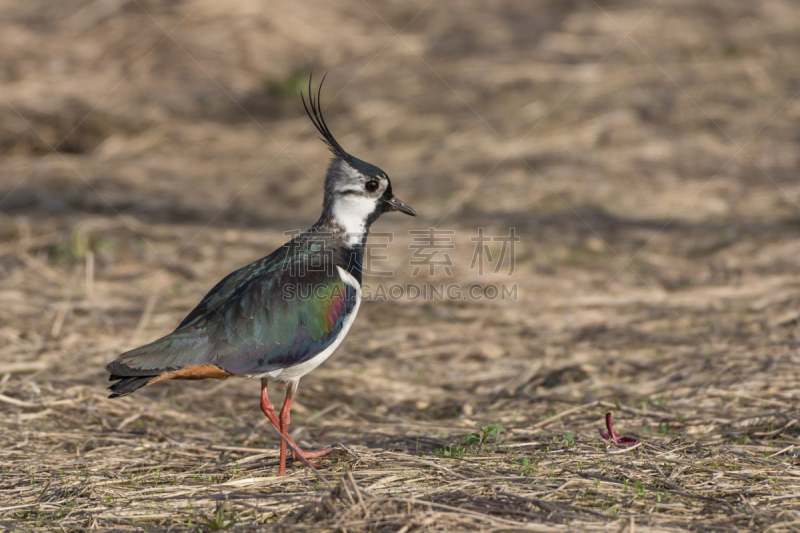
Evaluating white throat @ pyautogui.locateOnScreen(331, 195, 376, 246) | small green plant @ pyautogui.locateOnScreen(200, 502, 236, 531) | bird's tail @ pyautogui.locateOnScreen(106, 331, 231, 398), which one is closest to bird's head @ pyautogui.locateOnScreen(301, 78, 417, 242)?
white throat @ pyautogui.locateOnScreen(331, 195, 376, 246)

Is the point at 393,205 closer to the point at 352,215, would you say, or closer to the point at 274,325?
the point at 352,215

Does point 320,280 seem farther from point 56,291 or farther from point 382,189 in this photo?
point 56,291

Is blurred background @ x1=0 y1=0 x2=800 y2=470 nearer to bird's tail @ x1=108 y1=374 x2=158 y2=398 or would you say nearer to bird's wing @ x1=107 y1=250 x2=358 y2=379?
bird's wing @ x1=107 y1=250 x2=358 y2=379

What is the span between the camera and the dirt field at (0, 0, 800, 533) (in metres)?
3.84

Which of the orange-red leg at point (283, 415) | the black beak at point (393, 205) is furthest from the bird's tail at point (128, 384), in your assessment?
the black beak at point (393, 205)

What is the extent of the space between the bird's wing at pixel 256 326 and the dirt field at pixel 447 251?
0.64 metres

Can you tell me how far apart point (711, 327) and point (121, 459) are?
4951 mm

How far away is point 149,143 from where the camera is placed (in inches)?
443

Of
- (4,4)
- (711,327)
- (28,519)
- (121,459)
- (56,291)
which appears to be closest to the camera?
(28,519)

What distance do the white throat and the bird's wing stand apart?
1.43 ft

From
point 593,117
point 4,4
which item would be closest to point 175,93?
point 4,4

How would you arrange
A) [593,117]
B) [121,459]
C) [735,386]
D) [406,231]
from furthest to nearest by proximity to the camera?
[593,117]
[406,231]
[735,386]
[121,459]

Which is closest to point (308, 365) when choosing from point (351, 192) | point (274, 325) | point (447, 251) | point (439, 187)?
point (274, 325)

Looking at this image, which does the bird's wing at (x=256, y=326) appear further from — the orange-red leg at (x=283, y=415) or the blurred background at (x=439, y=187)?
the blurred background at (x=439, y=187)
